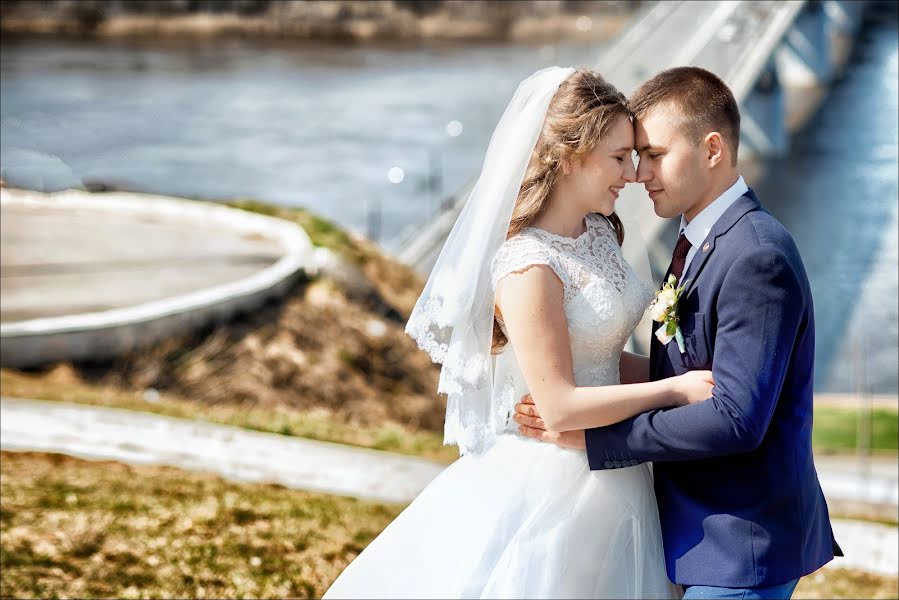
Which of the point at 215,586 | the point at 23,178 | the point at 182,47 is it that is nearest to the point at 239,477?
the point at 215,586

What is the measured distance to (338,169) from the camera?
58938mm

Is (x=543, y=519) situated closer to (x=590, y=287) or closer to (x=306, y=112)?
(x=590, y=287)

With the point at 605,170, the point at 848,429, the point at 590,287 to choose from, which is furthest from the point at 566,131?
the point at 848,429

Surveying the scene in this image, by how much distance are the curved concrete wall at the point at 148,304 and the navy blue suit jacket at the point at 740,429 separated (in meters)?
6.42

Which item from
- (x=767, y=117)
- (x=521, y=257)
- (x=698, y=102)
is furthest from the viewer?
(x=767, y=117)

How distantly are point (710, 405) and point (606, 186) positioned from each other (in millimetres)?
596

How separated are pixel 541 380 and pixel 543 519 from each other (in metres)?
0.34

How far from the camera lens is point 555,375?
2.48m

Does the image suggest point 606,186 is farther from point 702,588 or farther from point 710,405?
point 702,588

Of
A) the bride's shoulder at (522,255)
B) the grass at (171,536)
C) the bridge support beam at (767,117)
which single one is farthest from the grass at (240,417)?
the bridge support beam at (767,117)

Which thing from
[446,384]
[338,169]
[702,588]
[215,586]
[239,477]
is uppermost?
[446,384]

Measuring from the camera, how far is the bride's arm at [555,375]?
8.07 feet

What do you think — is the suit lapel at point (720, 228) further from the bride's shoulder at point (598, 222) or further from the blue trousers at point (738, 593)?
the blue trousers at point (738, 593)

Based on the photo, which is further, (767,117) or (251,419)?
(767,117)
